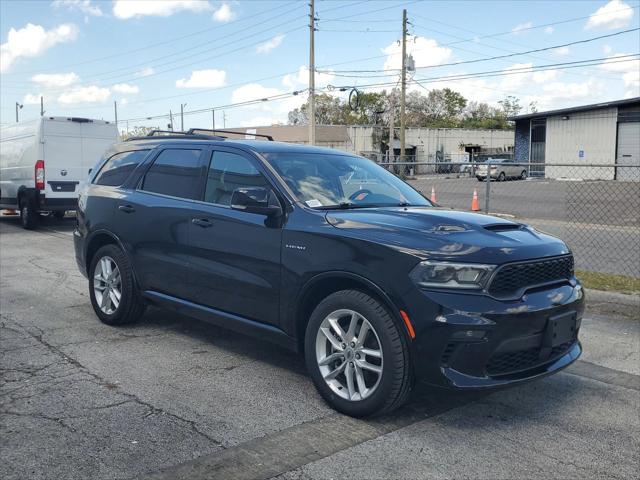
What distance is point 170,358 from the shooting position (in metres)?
5.25

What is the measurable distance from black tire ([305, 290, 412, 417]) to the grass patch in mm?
4999

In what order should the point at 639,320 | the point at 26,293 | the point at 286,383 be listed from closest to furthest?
the point at 286,383, the point at 639,320, the point at 26,293

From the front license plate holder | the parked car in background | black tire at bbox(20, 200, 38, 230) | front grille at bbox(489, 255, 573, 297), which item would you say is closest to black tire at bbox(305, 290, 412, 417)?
front grille at bbox(489, 255, 573, 297)

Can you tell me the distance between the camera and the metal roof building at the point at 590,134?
40844mm

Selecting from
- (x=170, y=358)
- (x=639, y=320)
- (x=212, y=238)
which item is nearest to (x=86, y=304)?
(x=170, y=358)

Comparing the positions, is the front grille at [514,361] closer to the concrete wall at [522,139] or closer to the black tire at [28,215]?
the black tire at [28,215]

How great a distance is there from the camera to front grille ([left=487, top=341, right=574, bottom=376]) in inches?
149

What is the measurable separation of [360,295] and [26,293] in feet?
17.5

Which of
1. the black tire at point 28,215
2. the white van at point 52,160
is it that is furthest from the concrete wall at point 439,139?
the black tire at point 28,215

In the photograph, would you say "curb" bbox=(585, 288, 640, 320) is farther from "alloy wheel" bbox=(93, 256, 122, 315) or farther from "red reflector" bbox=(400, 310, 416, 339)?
"alloy wheel" bbox=(93, 256, 122, 315)

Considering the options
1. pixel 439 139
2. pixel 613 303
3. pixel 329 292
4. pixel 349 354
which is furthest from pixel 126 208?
pixel 439 139

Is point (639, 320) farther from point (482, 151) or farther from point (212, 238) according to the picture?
point (482, 151)

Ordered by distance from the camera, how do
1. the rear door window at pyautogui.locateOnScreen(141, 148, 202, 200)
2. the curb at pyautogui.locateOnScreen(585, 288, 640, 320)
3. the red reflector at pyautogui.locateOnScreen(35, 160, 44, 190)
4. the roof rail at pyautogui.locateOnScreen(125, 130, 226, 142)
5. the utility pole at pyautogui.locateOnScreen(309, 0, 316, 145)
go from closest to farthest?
the rear door window at pyautogui.locateOnScreen(141, 148, 202, 200)
the roof rail at pyautogui.locateOnScreen(125, 130, 226, 142)
the curb at pyautogui.locateOnScreen(585, 288, 640, 320)
the red reflector at pyautogui.locateOnScreen(35, 160, 44, 190)
the utility pole at pyautogui.locateOnScreen(309, 0, 316, 145)

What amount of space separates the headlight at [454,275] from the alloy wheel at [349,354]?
48 cm
